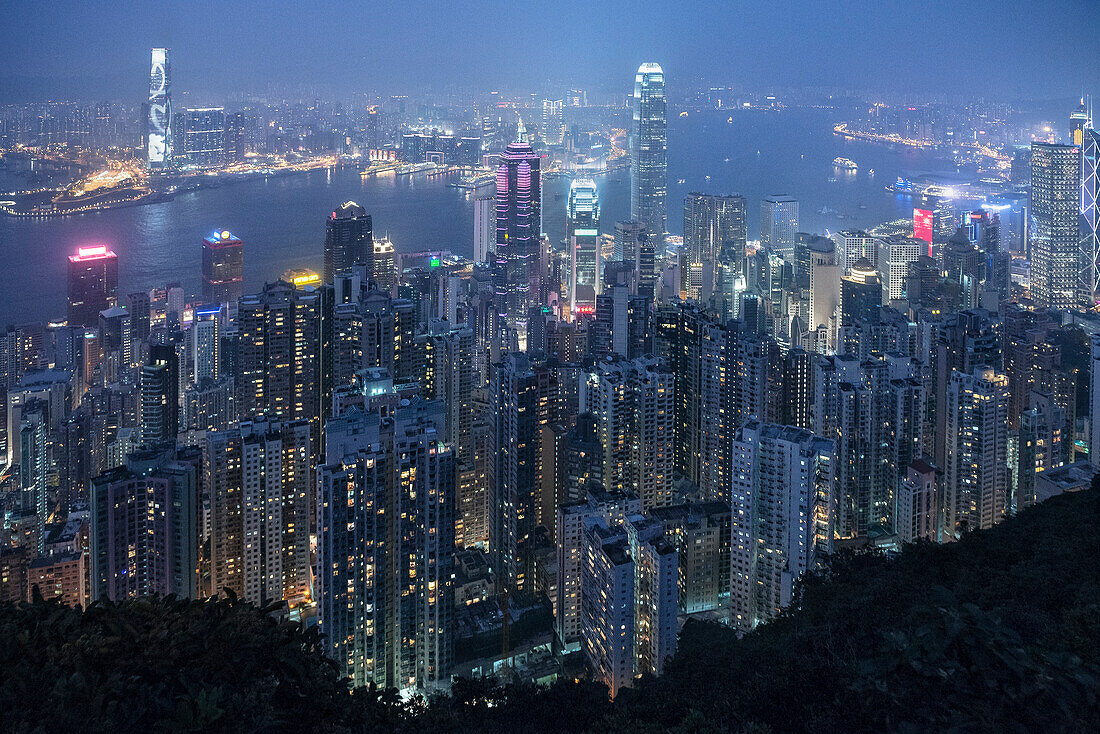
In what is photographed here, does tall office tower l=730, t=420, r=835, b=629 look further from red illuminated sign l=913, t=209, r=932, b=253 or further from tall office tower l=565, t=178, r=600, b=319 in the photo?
red illuminated sign l=913, t=209, r=932, b=253

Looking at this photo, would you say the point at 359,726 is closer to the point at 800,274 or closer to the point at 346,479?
the point at 346,479

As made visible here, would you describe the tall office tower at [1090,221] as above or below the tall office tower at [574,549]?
above

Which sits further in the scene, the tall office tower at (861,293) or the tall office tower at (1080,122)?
the tall office tower at (861,293)

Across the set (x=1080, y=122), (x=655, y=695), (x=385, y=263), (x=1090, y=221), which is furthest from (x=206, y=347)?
(x=1090, y=221)

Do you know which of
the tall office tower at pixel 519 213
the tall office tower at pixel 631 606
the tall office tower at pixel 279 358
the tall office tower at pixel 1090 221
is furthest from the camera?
the tall office tower at pixel 519 213

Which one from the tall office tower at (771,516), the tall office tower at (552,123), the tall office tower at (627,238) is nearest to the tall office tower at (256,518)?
the tall office tower at (771,516)

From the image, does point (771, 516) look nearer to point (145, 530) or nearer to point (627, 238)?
point (145, 530)

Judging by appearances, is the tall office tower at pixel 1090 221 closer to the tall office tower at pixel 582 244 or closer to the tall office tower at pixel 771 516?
the tall office tower at pixel 582 244
